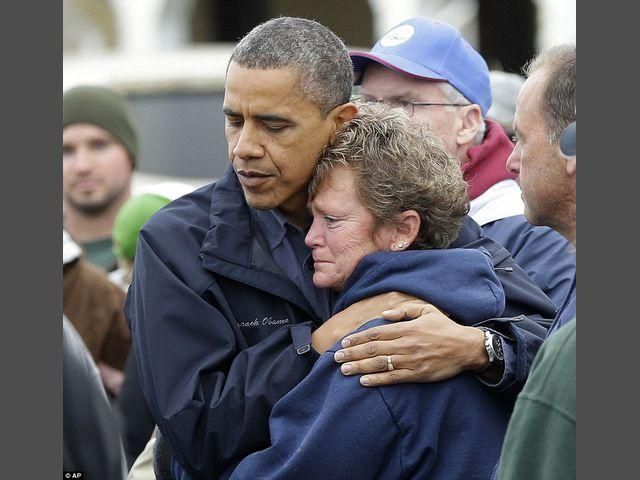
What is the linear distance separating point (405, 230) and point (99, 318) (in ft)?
9.09

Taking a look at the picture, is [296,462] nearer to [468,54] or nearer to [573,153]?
[573,153]

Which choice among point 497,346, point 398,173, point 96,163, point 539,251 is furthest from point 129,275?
point 497,346

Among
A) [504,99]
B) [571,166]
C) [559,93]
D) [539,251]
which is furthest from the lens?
[504,99]

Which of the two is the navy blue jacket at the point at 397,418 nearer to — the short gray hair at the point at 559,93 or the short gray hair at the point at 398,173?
the short gray hair at the point at 398,173

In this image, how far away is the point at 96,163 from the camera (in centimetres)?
708

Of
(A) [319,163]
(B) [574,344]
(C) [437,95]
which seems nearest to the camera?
(B) [574,344]

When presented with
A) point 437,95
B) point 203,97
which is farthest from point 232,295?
point 203,97

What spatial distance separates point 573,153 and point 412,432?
0.73m

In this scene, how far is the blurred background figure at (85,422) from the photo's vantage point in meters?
3.93

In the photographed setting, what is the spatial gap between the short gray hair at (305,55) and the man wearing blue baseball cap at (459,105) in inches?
35.5

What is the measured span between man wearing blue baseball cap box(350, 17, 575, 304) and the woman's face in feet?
3.42

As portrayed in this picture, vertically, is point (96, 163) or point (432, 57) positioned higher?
point (432, 57)

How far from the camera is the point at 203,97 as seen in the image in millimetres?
12414

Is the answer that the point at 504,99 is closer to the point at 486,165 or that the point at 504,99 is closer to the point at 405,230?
the point at 486,165
